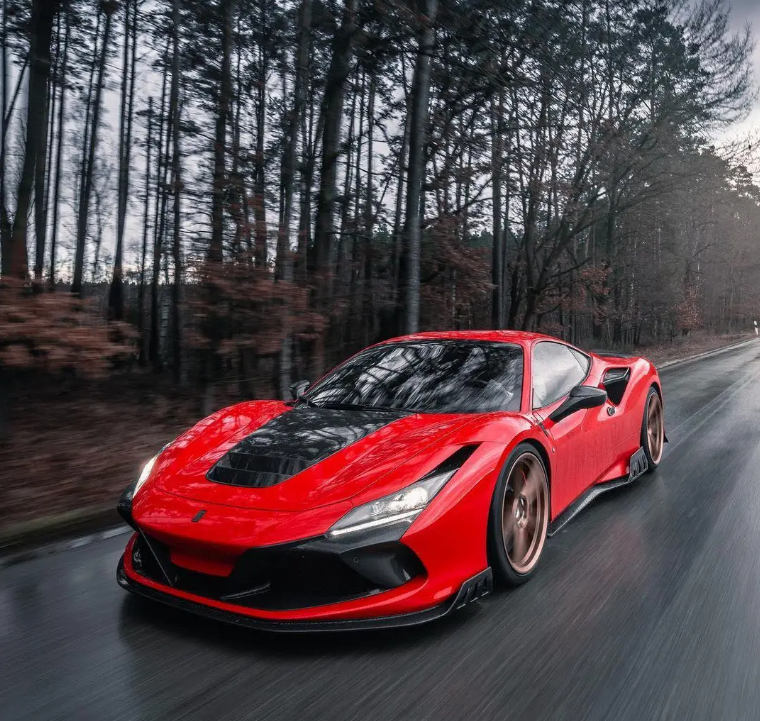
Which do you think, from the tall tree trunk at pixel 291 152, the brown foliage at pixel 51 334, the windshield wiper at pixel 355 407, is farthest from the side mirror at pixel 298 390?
the tall tree trunk at pixel 291 152

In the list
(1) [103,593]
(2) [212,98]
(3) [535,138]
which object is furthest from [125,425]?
(3) [535,138]

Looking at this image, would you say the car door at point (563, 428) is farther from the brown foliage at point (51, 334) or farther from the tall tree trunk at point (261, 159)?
the tall tree trunk at point (261, 159)

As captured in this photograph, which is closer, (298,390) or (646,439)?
(298,390)

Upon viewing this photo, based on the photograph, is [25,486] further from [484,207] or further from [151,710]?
[484,207]

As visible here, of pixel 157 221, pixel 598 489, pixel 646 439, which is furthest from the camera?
pixel 157 221

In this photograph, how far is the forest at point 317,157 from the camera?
305 inches

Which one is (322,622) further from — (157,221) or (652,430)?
(157,221)

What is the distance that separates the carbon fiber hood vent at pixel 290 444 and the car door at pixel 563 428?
2.98 feet

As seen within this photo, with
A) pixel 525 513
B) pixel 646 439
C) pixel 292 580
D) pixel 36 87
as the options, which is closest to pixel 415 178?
pixel 36 87

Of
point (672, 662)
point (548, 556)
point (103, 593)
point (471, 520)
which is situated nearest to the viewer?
point (672, 662)

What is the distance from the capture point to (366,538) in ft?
8.43

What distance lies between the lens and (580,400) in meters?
4.11

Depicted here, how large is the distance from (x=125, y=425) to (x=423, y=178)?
6.58 metres

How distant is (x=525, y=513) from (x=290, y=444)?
1.26m
